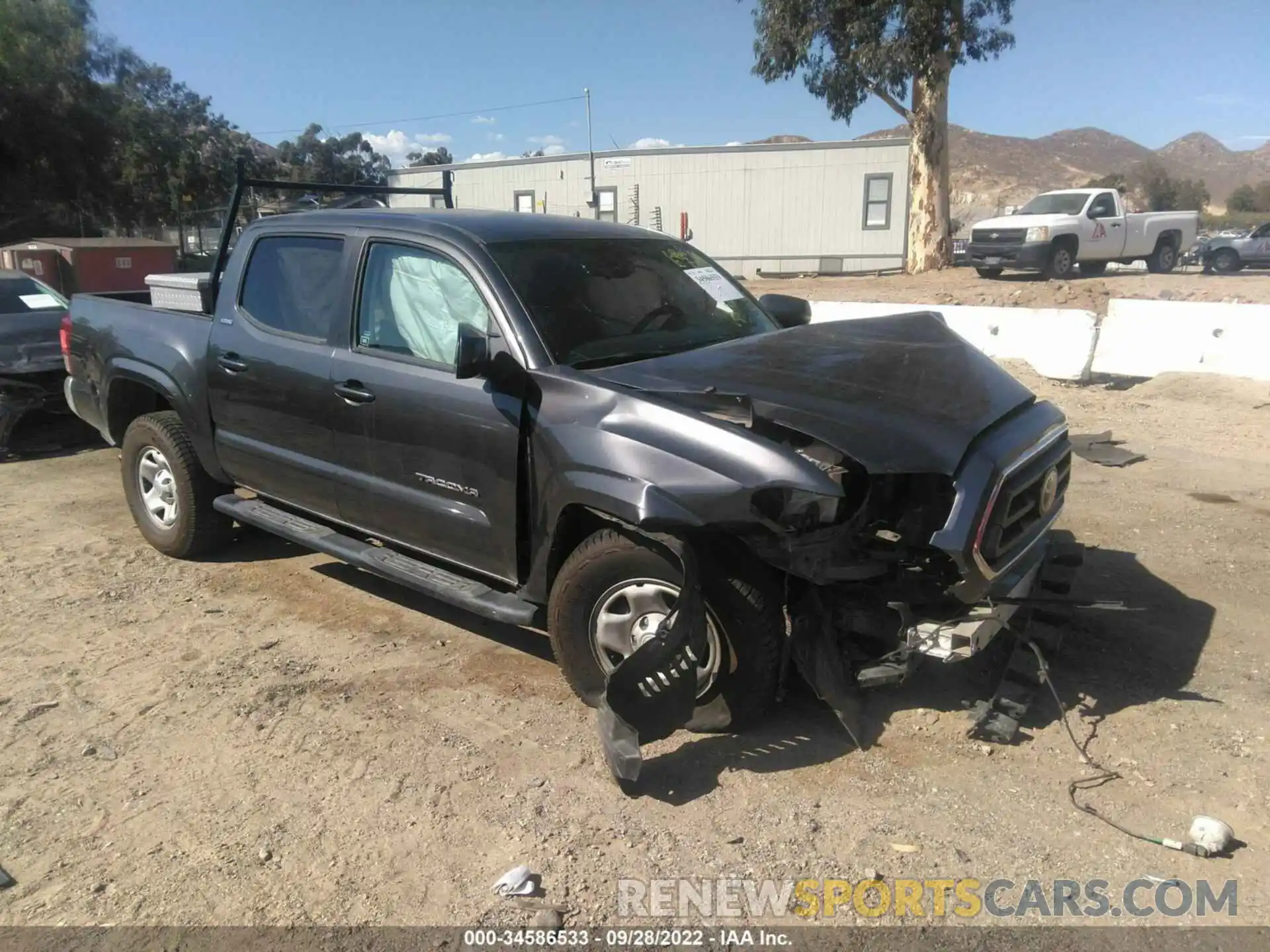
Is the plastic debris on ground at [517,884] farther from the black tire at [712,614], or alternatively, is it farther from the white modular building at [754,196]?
the white modular building at [754,196]

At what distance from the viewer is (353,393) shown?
4.30 m

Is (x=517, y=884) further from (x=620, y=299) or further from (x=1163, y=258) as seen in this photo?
(x=1163, y=258)

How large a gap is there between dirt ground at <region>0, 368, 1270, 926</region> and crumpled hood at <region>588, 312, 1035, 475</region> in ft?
3.77

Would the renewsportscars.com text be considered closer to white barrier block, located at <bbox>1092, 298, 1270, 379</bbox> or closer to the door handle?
the door handle

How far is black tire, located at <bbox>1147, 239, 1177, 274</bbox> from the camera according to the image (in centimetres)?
2380

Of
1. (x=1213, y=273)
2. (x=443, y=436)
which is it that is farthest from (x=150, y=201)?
(x=443, y=436)

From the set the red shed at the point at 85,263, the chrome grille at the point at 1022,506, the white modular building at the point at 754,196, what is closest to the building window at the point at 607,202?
the white modular building at the point at 754,196

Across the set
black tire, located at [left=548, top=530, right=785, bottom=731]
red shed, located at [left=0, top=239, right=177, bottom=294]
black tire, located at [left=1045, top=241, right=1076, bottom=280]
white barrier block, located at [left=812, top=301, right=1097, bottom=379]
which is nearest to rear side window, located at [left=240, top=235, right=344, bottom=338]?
black tire, located at [left=548, top=530, right=785, bottom=731]

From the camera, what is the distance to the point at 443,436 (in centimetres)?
395

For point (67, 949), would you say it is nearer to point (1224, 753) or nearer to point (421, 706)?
point (421, 706)

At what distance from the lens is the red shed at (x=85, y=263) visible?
17.6m

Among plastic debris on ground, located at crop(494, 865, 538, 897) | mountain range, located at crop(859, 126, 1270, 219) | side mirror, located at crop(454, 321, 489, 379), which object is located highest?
mountain range, located at crop(859, 126, 1270, 219)

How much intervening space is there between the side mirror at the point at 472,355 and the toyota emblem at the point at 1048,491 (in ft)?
7.19

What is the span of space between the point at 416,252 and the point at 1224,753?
3753 mm
